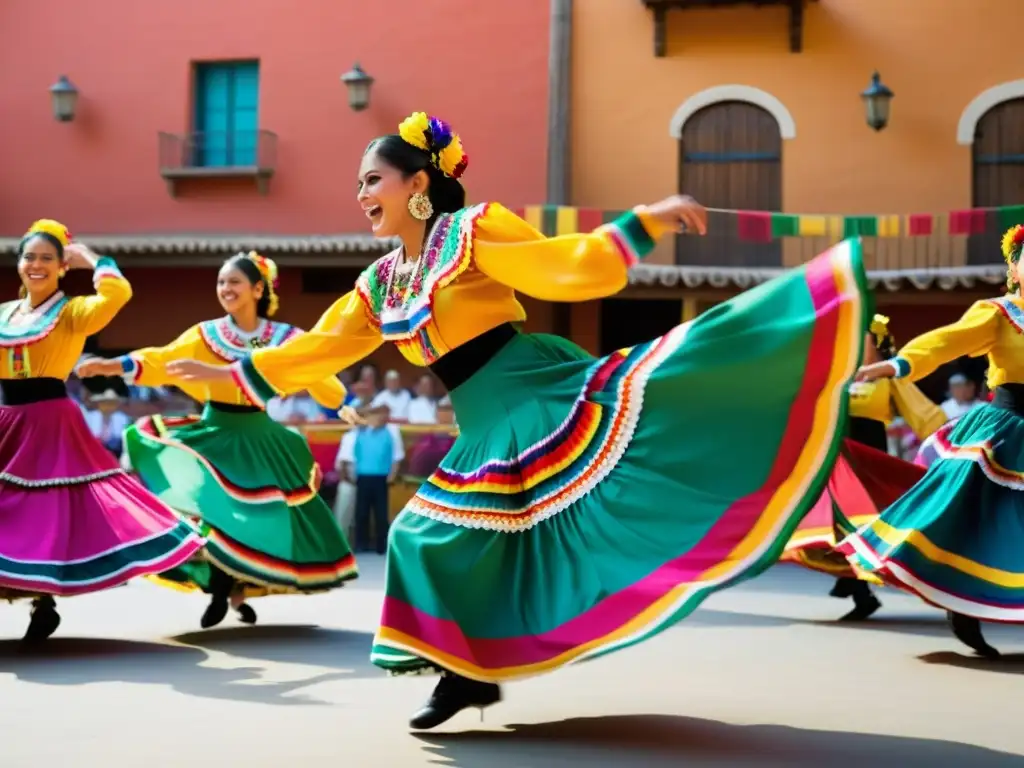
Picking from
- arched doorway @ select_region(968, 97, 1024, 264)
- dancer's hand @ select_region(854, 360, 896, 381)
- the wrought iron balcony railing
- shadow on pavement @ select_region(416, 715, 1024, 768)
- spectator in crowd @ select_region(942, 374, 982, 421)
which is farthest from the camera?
the wrought iron balcony railing

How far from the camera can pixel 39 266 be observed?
5.98m

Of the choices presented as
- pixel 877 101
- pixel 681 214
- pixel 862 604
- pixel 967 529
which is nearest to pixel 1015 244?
pixel 967 529

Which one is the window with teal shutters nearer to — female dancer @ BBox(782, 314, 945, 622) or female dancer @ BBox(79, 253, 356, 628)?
female dancer @ BBox(79, 253, 356, 628)

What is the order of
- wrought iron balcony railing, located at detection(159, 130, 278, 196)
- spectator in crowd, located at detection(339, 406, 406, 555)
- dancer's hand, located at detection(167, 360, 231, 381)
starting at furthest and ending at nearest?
wrought iron balcony railing, located at detection(159, 130, 278, 196)
spectator in crowd, located at detection(339, 406, 406, 555)
dancer's hand, located at detection(167, 360, 231, 381)

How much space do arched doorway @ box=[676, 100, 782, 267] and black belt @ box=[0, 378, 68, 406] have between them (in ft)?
31.7

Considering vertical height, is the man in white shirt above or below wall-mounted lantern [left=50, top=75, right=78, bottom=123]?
below

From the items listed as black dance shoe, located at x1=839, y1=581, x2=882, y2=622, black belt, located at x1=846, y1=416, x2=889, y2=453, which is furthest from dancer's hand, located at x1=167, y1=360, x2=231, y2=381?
black belt, located at x1=846, y1=416, x2=889, y2=453

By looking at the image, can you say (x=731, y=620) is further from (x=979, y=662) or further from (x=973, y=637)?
(x=979, y=662)

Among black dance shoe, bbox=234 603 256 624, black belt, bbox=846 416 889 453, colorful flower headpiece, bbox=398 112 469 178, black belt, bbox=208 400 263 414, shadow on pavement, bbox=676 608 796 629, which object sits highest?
colorful flower headpiece, bbox=398 112 469 178

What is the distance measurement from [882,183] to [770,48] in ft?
5.50

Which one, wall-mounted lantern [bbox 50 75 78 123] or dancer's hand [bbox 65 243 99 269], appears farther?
wall-mounted lantern [bbox 50 75 78 123]

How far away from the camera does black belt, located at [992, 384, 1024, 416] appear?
5.57m

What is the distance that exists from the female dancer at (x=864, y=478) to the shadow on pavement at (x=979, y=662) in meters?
0.74

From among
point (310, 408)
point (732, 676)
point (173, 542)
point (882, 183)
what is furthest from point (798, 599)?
point (882, 183)
